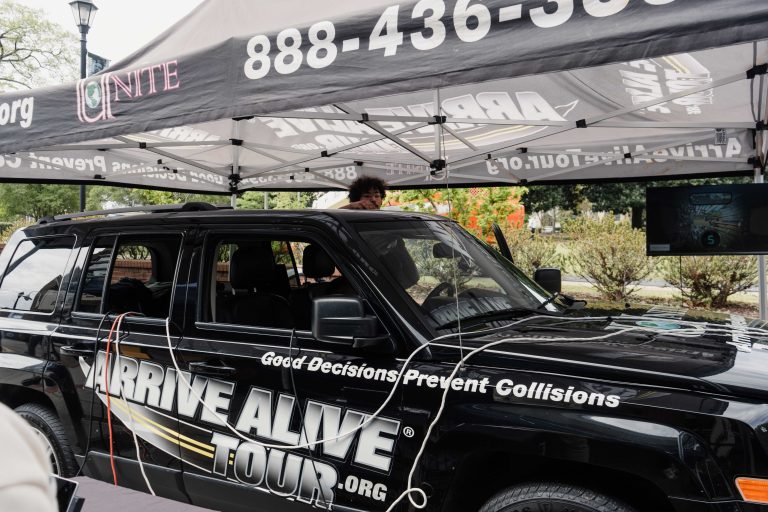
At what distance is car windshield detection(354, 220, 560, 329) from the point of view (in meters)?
2.99

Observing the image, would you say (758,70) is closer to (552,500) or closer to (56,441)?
(552,500)

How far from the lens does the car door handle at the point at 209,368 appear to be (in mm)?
3049

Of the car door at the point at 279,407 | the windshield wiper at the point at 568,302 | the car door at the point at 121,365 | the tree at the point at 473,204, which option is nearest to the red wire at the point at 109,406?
the car door at the point at 121,365

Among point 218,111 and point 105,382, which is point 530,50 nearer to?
point 218,111

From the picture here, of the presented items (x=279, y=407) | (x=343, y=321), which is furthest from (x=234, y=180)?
(x=343, y=321)

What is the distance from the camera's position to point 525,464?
96.5 inches

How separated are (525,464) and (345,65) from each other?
83.0 inches

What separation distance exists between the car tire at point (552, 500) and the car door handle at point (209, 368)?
4.39 feet

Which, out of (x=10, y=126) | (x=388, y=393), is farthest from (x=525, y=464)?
(x=10, y=126)

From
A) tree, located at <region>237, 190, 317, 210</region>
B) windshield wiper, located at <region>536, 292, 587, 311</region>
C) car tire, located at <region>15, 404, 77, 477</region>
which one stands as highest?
tree, located at <region>237, 190, 317, 210</region>

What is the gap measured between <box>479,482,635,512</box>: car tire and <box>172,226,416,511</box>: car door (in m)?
0.40

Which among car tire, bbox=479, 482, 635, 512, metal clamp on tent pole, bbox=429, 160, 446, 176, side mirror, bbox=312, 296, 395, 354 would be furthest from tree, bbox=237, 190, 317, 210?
car tire, bbox=479, 482, 635, 512

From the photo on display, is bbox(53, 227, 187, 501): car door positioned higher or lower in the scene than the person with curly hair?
lower

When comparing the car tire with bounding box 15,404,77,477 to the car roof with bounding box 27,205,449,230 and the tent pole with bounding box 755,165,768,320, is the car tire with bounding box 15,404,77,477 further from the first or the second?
the tent pole with bounding box 755,165,768,320
